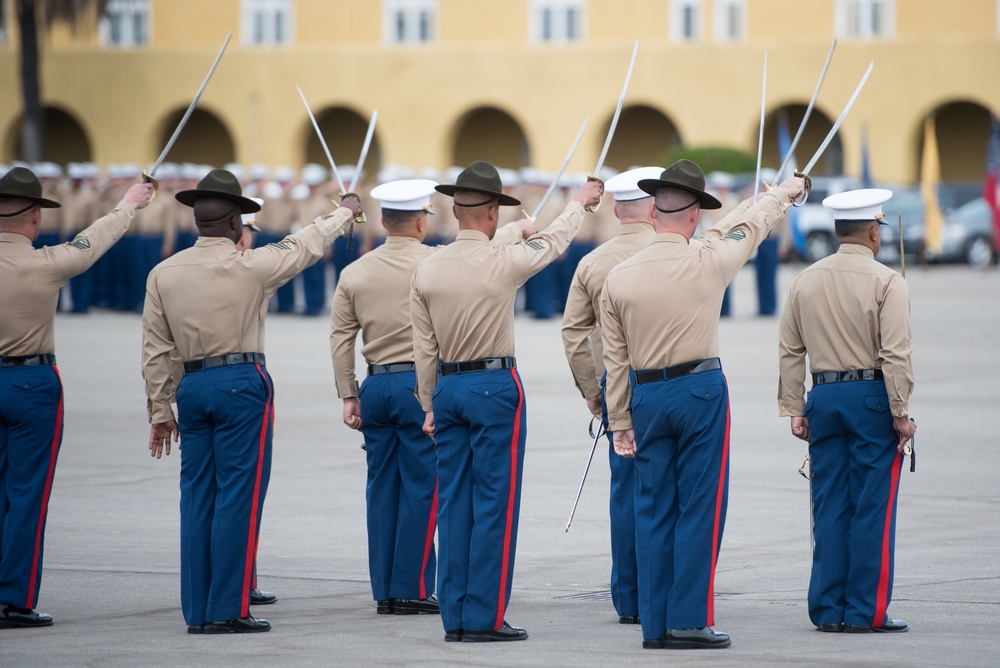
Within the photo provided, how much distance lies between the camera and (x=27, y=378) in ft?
25.9

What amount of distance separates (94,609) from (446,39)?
37914 mm

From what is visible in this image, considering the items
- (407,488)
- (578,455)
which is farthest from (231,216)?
(578,455)

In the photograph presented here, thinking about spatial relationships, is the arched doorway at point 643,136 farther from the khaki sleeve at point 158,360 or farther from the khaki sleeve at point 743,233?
the khaki sleeve at point 743,233

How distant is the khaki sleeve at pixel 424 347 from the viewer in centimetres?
747

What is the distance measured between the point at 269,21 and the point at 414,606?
3998 centimetres

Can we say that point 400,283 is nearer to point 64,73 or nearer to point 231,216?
point 231,216

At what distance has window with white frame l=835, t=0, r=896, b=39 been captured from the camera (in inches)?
1646

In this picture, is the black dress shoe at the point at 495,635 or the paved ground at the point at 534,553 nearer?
the paved ground at the point at 534,553

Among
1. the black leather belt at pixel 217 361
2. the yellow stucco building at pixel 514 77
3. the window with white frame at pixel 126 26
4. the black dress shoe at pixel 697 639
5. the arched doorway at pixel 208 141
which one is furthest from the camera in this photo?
the arched doorway at pixel 208 141

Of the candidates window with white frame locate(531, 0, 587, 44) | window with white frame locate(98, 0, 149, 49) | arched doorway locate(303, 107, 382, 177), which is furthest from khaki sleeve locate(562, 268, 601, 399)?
window with white frame locate(98, 0, 149, 49)

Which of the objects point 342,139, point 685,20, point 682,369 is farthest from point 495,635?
point 342,139

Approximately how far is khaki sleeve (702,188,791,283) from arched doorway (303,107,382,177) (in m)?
40.8

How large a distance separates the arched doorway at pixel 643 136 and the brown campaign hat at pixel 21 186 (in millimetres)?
38485

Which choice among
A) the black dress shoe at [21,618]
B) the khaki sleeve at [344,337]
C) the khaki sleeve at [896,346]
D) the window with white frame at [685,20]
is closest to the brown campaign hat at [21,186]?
the khaki sleeve at [344,337]
